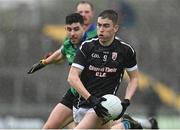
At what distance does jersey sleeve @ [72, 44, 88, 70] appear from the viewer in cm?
823

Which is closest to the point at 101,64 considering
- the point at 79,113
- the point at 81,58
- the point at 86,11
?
the point at 81,58

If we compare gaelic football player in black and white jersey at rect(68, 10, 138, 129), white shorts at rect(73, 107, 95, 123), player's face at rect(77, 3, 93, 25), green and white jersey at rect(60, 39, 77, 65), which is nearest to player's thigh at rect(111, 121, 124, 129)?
white shorts at rect(73, 107, 95, 123)

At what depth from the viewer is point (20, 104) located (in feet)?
59.1

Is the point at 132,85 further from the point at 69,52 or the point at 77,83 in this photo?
the point at 69,52

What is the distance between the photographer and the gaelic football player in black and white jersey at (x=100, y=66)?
26.8ft

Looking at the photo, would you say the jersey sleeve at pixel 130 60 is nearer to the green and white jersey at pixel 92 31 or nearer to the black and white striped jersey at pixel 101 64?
the black and white striped jersey at pixel 101 64

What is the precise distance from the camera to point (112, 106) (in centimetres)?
805

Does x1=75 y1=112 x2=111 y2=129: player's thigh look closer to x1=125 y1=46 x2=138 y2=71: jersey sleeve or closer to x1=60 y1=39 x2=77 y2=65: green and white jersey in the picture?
x1=125 y1=46 x2=138 y2=71: jersey sleeve

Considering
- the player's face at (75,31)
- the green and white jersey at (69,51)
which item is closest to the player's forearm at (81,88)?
the player's face at (75,31)

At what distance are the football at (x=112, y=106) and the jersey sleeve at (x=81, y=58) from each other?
44 cm

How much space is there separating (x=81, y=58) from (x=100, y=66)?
24 cm

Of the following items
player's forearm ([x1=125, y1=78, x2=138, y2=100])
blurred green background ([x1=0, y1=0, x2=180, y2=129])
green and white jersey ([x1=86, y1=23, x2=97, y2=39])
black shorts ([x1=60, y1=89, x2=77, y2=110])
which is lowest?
blurred green background ([x1=0, y1=0, x2=180, y2=129])

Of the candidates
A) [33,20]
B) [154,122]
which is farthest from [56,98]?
[154,122]

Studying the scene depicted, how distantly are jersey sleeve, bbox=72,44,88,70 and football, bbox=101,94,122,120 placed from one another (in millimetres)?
439
